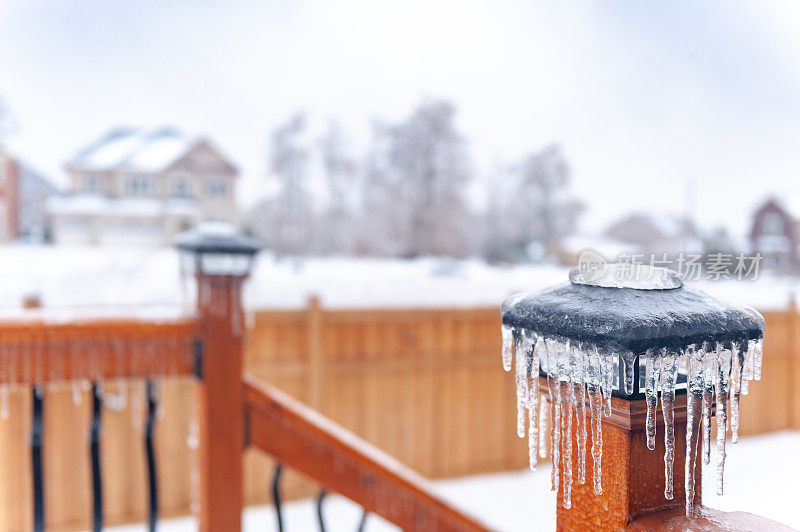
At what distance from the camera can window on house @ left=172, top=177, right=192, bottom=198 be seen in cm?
437

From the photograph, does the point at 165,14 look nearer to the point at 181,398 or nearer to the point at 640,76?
the point at 181,398

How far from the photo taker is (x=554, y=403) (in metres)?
0.43

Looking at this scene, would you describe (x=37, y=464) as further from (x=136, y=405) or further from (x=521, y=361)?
(x=136, y=405)

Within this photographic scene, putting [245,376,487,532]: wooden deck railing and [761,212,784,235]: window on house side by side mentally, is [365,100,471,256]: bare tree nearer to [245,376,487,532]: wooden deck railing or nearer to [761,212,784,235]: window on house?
[761,212,784,235]: window on house

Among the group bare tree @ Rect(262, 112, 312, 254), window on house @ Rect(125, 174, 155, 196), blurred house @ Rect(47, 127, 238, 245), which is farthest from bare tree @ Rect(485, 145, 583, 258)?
window on house @ Rect(125, 174, 155, 196)

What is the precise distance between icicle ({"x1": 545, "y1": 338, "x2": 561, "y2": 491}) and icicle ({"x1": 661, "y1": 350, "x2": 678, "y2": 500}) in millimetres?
75

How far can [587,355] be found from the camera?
1.22ft

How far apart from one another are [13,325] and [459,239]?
471 centimetres

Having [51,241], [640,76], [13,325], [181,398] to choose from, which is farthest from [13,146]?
[640,76]

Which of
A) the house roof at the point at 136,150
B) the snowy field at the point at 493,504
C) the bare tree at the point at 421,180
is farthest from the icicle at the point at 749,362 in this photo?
the bare tree at the point at 421,180

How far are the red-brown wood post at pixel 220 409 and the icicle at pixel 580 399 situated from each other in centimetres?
66

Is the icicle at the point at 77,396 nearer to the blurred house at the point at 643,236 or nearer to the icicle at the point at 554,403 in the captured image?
the blurred house at the point at 643,236

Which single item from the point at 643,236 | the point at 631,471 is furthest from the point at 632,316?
the point at 643,236

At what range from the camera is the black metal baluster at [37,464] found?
0.87 m
